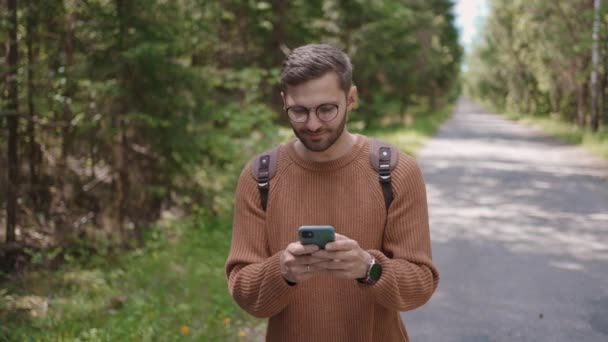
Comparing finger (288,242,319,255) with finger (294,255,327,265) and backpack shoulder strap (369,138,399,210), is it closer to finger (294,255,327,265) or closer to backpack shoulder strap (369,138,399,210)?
finger (294,255,327,265)

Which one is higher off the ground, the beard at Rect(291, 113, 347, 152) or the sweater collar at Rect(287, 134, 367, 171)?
the beard at Rect(291, 113, 347, 152)

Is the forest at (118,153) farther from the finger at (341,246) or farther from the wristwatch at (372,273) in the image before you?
the finger at (341,246)

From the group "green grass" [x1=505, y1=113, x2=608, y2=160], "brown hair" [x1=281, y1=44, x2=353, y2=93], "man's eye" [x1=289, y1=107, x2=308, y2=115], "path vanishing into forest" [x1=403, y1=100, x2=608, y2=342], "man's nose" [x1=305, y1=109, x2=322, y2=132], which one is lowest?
"path vanishing into forest" [x1=403, y1=100, x2=608, y2=342]

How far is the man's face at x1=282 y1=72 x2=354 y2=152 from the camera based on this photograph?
1.94 metres

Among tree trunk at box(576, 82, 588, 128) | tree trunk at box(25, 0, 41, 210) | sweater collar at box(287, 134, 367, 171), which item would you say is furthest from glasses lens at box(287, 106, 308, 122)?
tree trunk at box(576, 82, 588, 128)

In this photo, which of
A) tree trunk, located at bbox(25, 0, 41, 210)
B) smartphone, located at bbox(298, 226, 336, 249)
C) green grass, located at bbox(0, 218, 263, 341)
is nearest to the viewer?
smartphone, located at bbox(298, 226, 336, 249)

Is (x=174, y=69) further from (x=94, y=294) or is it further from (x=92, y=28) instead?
(x=94, y=294)

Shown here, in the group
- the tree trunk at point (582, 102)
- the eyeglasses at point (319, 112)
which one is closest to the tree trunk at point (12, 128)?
the eyeglasses at point (319, 112)

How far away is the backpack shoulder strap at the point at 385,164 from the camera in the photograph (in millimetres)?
2025

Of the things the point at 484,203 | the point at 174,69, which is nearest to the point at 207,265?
the point at 174,69

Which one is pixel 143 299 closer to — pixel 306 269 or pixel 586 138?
pixel 306 269

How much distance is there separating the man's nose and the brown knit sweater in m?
0.16

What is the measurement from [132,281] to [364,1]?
43.4ft

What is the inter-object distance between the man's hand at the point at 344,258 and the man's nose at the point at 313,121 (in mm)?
406
